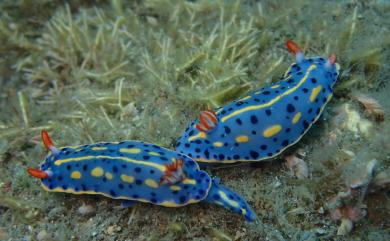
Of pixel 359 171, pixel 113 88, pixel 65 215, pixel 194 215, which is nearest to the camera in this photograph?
pixel 359 171

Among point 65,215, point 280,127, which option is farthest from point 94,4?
point 280,127

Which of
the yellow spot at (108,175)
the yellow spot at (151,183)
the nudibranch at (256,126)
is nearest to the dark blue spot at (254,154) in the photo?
the nudibranch at (256,126)

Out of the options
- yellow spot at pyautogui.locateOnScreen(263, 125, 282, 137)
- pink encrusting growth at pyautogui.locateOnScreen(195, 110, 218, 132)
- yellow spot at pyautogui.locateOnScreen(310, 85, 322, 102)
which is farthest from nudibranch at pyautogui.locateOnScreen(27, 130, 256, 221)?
yellow spot at pyautogui.locateOnScreen(310, 85, 322, 102)

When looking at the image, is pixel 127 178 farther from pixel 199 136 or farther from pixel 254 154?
pixel 254 154

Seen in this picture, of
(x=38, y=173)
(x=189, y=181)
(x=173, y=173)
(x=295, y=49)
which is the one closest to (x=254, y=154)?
(x=189, y=181)

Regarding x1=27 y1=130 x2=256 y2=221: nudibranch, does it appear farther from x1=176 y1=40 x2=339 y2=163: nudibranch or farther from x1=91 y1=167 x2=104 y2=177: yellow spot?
x1=176 y1=40 x2=339 y2=163: nudibranch

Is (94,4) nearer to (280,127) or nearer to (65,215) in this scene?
(65,215)

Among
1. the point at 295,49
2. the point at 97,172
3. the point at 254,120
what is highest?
the point at 295,49
